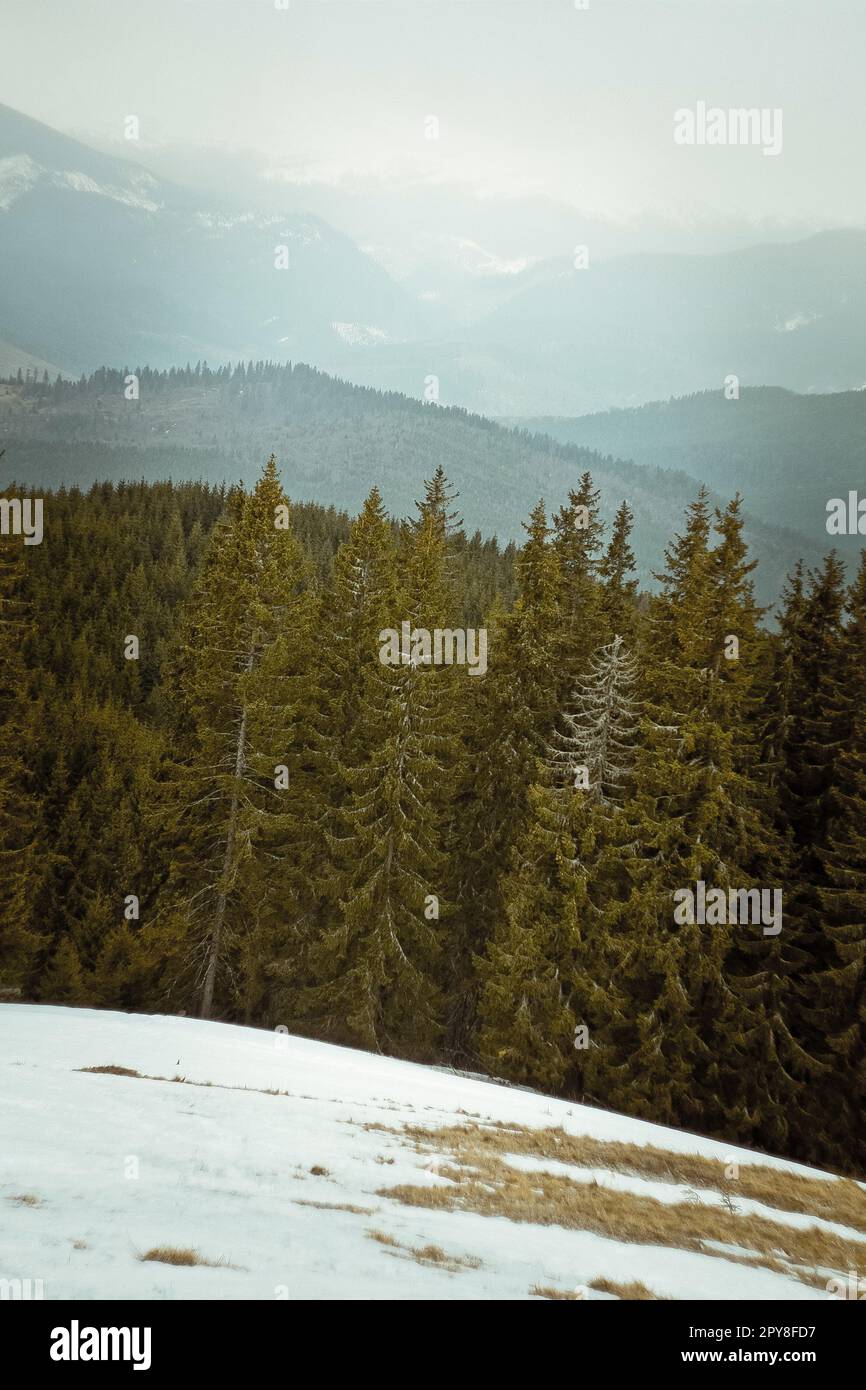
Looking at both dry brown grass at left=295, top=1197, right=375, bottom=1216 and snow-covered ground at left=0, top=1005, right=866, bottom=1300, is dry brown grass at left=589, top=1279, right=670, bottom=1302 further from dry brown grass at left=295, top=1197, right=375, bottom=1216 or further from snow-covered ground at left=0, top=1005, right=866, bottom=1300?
dry brown grass at left=295, top=1197, right=375, bottom=1216

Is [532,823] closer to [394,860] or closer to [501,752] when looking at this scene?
[501,752]

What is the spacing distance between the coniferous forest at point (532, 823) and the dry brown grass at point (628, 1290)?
17.5 metres

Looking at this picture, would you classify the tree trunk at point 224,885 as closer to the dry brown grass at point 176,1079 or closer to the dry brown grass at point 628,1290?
the dry brown grass at point 176,1079

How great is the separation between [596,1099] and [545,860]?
6.97 meters

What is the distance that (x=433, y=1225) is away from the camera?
7.33m

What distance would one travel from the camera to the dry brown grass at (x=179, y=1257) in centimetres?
540

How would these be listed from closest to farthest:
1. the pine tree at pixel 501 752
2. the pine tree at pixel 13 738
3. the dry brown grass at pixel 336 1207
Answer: the dry brown grass at pixel 336 1207, the pine tree at pixel 13 738, the pine tree at pixel 501 752

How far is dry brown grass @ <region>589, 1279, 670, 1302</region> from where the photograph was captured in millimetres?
6273

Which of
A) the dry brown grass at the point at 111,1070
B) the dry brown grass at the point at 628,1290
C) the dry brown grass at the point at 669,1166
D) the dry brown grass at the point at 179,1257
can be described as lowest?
the dry brown grass at the point at 669,1166

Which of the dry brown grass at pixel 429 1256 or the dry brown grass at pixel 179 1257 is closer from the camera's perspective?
the dry brown grass at pixel 179 1257

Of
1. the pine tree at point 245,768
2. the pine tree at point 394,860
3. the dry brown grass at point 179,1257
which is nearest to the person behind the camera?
the dry brown grass at point 179,1257

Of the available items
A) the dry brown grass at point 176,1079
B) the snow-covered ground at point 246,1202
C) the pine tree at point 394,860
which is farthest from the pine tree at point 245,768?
the dry brown grass at point 176,1079

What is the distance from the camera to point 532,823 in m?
25.6
